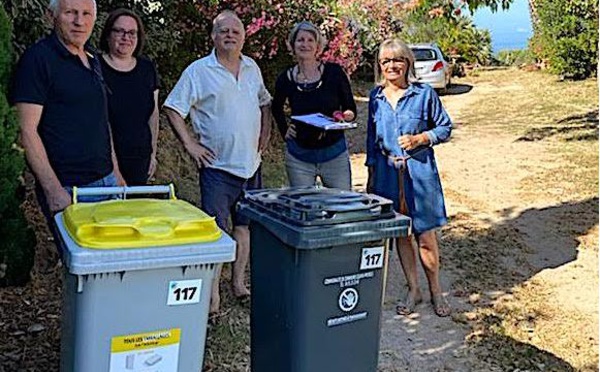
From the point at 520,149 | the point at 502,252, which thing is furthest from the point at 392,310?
the point at 520,149

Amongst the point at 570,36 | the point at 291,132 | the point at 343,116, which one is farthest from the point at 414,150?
the point at 570,36

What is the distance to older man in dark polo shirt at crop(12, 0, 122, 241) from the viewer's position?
9.45 feet

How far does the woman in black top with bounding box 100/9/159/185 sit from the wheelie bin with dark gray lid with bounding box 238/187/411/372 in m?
1.14

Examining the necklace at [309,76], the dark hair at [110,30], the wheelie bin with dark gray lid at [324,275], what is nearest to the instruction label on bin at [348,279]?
the wheelie bin with dark gray lid at [324,275]

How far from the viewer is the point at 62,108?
2.97m

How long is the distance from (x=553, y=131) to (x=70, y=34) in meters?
10.3

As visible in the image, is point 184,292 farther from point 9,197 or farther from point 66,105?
point 9,197

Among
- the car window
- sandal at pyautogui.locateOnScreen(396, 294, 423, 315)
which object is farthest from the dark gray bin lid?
the car window

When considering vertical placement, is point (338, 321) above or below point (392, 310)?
above

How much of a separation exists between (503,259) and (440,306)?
139 cm

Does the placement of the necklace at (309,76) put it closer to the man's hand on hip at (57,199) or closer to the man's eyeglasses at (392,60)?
the man's eyeglasses at (392,60)

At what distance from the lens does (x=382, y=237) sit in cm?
286

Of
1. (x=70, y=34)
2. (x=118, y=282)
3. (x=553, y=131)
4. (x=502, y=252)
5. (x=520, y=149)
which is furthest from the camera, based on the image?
(x=553, y=131)

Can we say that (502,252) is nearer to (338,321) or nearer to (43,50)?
(338,321)
